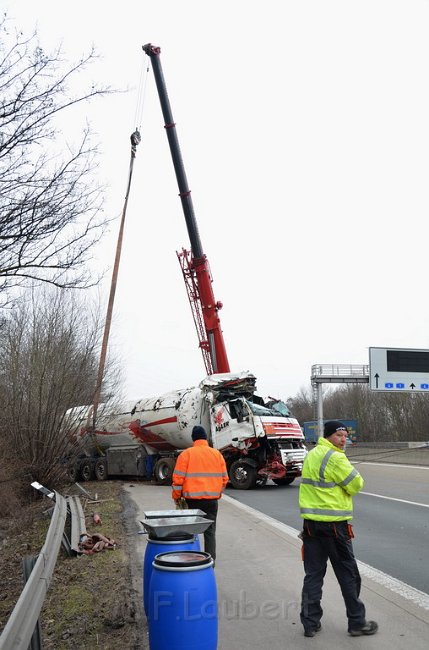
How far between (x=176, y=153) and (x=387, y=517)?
664 inches

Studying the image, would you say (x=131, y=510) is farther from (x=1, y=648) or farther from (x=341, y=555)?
(x=1, y=648)

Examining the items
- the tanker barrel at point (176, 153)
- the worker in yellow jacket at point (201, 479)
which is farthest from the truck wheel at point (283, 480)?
→ the worker in yellow jacket at point (201, 479)

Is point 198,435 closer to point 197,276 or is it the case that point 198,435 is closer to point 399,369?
point 197,276

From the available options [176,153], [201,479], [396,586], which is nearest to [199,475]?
[201,479]

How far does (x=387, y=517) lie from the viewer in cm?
1205

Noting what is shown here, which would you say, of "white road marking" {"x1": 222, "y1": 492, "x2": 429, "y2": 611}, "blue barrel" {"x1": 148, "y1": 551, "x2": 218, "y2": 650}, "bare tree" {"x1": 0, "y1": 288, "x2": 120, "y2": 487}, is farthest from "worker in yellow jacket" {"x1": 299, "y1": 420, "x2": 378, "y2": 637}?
"bare tree" {"x1": 0, "y1": 288, "x2": 120, "y2": 487}

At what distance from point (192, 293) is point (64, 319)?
6331 millimetres

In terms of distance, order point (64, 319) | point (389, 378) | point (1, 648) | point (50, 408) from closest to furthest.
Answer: point (1, 648) → point (50, 408) → point (64, 319) → point (389, 378)

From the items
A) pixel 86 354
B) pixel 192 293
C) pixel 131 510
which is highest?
pixel 192 293

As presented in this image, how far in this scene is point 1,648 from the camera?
10.9 ft

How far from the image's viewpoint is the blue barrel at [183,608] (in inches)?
165

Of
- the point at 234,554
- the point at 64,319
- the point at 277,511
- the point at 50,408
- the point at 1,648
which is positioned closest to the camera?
the point at 1,648

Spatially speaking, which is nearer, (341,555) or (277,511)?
(341,555)

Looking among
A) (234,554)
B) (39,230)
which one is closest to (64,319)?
(234,554)
